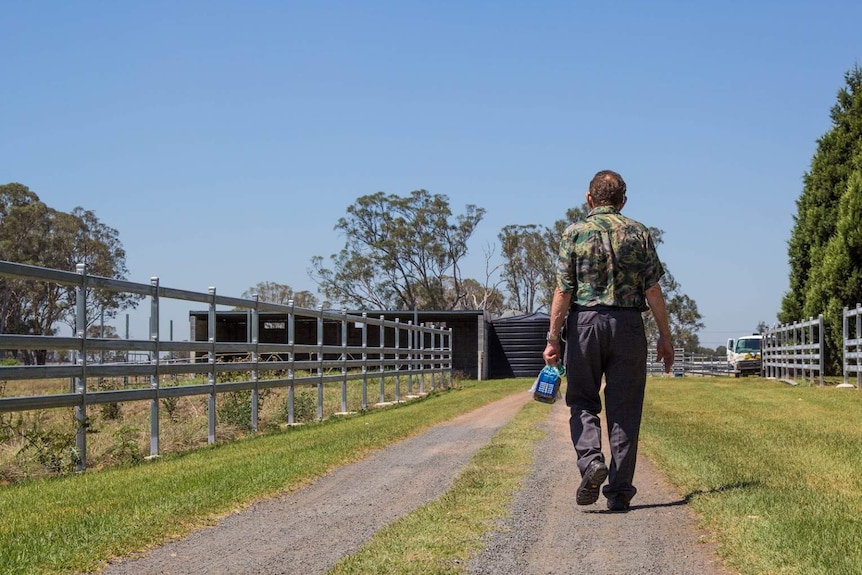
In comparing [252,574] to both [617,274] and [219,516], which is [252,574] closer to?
[219,516]

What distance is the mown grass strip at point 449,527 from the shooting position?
14.7 ft

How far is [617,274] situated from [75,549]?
328 cm

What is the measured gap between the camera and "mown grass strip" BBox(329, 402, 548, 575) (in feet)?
14.7

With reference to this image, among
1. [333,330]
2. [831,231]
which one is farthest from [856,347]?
[333,330]

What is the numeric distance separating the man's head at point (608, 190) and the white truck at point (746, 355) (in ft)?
117

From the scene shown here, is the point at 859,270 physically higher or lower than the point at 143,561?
higher

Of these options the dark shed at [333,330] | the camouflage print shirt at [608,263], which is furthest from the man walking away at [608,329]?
the dark shed at [333,330]

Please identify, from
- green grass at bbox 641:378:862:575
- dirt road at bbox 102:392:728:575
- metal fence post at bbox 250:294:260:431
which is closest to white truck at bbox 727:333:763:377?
green grass at bbox 641:378:862:575

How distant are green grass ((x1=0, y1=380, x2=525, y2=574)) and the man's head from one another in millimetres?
2847

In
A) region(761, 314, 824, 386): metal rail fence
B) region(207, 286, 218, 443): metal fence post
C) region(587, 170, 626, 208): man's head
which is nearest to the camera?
region(587, 170, 626, 208): man's head

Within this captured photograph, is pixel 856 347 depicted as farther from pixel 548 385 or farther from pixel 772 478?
pixel 548 385

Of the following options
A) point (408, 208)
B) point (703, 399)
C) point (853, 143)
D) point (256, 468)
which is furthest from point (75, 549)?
point (408, 208)

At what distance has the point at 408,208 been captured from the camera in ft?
216

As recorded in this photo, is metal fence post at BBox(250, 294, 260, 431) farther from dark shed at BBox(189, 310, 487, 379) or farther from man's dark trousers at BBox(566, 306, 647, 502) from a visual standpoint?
dark shed at BBox(189, 310, 487, 379)
